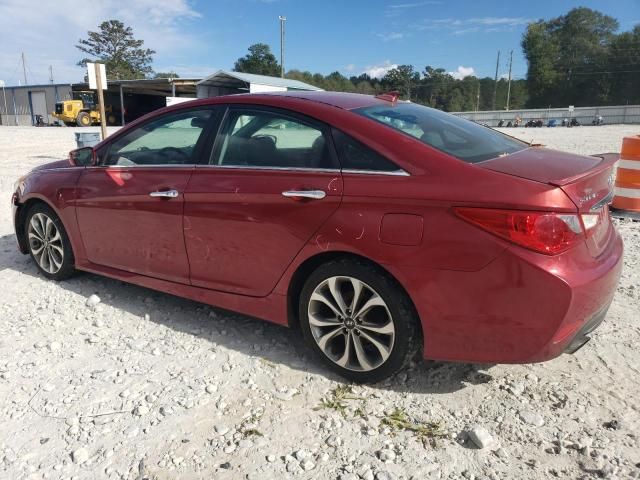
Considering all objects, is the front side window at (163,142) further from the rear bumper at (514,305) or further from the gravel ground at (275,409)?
the rear bumper at (514,305)

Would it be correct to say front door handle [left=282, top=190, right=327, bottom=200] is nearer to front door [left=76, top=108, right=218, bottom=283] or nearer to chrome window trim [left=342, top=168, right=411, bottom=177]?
chrome window trim [left=342, top=168, right=411, bottom=177]

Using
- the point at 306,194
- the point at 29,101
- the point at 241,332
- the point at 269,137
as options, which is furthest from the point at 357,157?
the point at 29,101

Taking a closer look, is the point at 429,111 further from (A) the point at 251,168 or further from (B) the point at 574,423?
(B) the point at 574,423

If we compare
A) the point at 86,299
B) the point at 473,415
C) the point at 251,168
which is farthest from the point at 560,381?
the point at 86,299

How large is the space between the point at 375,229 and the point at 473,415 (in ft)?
3.64

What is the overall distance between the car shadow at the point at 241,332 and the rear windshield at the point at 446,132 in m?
→ 1.28

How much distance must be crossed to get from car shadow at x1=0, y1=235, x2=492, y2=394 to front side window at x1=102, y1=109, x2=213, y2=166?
1.15 meters

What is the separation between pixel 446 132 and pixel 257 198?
122cm

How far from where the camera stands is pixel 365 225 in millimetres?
2725

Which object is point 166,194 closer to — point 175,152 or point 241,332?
point 175,152

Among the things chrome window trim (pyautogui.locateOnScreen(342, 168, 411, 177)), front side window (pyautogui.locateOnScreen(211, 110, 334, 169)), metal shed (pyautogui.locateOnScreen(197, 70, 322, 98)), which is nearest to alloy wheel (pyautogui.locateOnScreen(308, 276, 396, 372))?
chrome window trim (pyautogui.locateOnScreen(342, 168, 411, 177))

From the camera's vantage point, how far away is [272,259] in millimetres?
3148

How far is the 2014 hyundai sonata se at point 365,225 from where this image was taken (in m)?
2.44

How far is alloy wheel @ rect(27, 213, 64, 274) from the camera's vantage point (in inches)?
179
